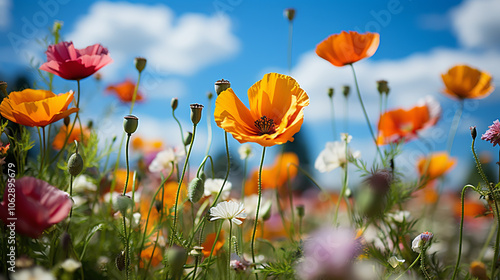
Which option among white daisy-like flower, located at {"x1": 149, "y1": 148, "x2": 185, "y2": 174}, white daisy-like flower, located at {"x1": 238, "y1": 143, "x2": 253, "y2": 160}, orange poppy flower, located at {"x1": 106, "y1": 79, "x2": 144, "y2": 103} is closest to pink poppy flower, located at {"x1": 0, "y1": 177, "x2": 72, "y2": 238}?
white daisy-like flower, located at {"x1": 149, "y1": 148, "x2": 185, "y2": 174}

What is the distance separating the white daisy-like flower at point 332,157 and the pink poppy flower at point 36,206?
603 millimetres

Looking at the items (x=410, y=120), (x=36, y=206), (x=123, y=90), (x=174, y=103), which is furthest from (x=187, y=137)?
(x=123, y=90)

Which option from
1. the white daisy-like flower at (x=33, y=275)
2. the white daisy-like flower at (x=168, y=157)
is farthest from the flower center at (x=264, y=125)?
the white daisy-like flower at (x=33, y=275)

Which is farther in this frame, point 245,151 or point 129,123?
point 245,151

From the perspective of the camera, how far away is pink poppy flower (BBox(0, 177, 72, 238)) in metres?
0.43

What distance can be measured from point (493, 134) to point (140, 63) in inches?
23.9

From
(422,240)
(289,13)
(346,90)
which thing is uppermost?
(289,13)

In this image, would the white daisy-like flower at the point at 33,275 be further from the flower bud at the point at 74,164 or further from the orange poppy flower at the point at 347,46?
the orange poppy flower at the point at 347,46

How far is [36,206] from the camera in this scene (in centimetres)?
43

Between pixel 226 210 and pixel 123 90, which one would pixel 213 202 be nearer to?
pixel 226 210

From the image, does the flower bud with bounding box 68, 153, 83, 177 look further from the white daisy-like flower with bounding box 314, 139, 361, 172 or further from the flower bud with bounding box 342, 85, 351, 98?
the flower bud with bounding box 342, 85, 351, 98

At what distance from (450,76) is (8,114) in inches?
38.2

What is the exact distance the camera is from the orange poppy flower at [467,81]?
3.41ft

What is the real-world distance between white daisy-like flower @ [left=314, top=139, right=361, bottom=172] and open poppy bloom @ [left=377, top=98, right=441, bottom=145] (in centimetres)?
25
